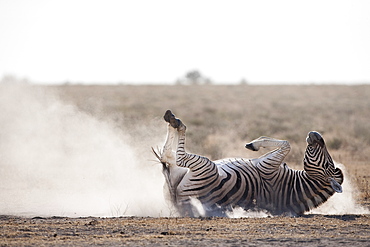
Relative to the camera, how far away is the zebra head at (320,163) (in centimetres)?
795

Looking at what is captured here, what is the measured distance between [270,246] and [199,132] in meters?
14.3

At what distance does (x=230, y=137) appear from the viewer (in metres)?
18.7

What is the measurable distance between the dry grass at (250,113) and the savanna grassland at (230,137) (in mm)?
39

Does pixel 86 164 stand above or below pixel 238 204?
above

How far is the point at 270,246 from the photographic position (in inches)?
221

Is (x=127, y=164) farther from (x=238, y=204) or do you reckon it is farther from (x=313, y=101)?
(x=313, y=101)

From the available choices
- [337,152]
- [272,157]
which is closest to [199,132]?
[337,152]

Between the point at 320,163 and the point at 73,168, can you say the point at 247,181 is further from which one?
the point at 73,168

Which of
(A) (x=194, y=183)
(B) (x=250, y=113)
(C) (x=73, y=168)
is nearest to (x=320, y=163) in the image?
(A) (x=194, y=183)

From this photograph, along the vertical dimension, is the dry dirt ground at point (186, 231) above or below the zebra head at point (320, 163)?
below

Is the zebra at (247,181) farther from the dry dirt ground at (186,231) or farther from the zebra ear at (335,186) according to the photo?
the dry dirt ground at (186,231)

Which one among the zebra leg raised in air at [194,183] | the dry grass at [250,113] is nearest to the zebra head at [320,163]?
the zebra leg raised in air at [194,183]

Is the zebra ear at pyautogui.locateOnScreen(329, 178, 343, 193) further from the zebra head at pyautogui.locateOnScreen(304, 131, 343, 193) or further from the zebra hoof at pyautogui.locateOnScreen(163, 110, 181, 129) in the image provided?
the zebra hoof at pyautogui.locateOnScreen(163, 110, 181, 129)

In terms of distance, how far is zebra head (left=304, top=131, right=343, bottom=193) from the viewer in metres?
7.95
